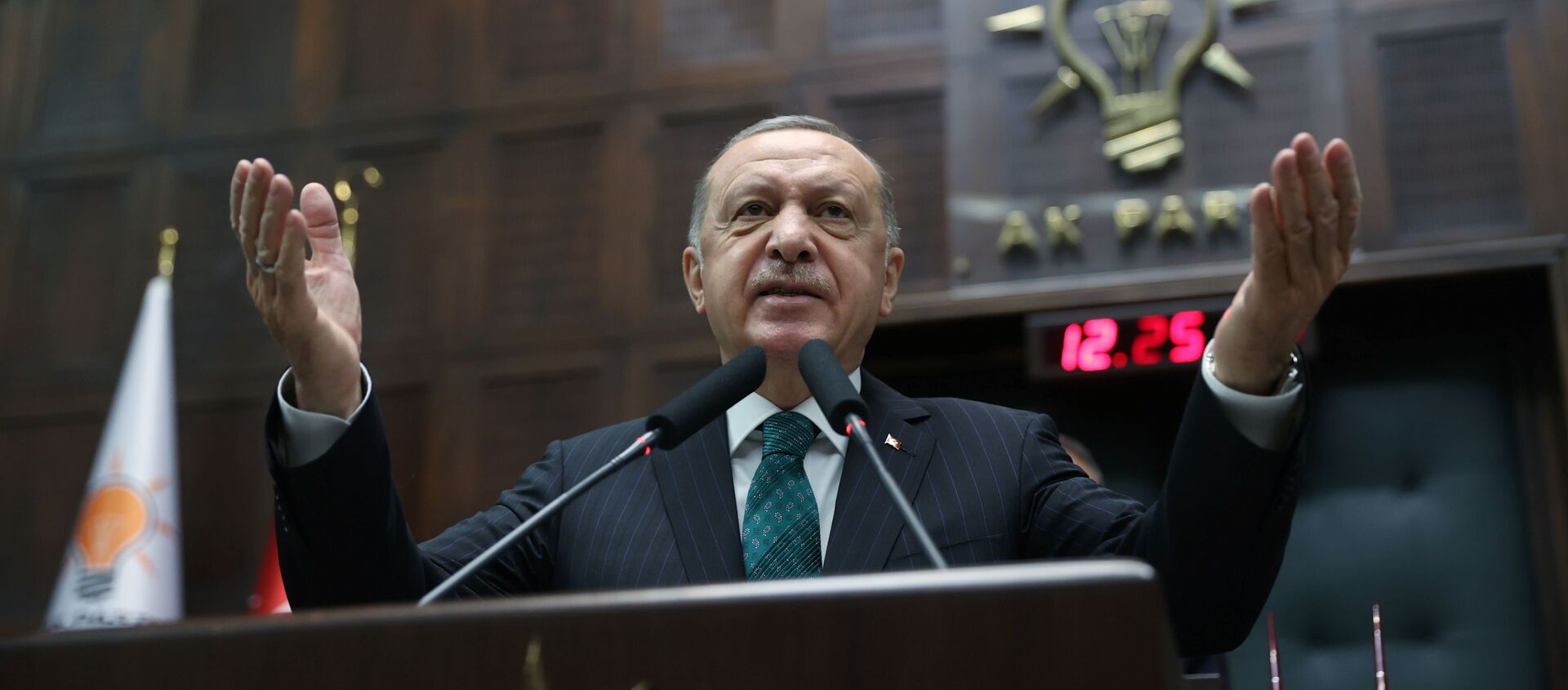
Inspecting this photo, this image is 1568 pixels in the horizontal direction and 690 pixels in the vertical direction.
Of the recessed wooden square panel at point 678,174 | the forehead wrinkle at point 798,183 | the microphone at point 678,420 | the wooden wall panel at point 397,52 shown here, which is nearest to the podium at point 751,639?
the microphone at point 678,420

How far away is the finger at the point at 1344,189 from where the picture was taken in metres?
1.36

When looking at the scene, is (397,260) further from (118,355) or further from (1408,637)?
(1408,637)

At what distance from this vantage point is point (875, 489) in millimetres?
1672

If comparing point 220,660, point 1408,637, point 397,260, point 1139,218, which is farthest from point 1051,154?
point 220,660

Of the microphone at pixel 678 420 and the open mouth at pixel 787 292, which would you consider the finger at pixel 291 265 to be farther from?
the open mouth at pixel 787 292

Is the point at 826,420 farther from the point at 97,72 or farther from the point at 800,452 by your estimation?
the point at 97,72

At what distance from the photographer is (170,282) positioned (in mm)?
5402

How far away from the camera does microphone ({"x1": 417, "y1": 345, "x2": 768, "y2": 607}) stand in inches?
53.7

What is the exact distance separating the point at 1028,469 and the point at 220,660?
960mm

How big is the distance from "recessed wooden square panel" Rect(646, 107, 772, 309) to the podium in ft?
12.8

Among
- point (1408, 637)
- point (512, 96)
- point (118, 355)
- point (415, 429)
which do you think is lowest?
point (1408, 637)

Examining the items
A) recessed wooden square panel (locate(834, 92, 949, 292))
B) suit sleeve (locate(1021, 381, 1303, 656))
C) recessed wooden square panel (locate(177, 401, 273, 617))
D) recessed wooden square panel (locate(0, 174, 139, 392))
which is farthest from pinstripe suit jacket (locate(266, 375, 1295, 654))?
recessed wooden square panel (locate(0, 174, 139, 392))

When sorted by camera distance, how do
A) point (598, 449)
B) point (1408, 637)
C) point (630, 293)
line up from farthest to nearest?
1. point (630, 293)
2. point (1408, 637)
3. point (598, 449)

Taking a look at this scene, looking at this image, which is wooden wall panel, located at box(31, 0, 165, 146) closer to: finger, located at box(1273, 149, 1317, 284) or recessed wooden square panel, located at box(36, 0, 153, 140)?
recessed wooden square panel, located at box(36, 0, 153, 140)
